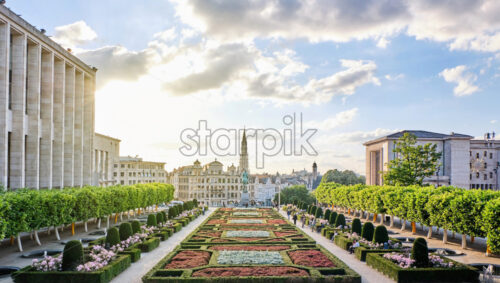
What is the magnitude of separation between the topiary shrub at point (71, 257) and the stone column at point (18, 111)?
78.5 feet

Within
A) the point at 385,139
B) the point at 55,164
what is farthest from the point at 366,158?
the point at 55,164

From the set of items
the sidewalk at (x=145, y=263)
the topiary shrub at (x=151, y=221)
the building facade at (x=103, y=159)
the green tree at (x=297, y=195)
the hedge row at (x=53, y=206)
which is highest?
the building facade at (x=103, y=159)

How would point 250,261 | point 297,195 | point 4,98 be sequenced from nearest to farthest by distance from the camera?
point 250,261
point 4,98
point 297,195

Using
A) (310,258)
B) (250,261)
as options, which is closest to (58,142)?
(250,261)

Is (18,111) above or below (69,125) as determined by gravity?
above

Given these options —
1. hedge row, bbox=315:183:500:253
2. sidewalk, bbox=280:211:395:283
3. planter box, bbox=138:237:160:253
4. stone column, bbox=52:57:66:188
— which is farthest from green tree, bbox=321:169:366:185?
planter box, bbox=138:237:160:253

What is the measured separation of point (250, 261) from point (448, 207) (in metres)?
19.1

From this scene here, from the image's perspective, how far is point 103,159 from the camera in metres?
77.1

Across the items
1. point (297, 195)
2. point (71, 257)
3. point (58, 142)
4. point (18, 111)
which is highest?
point (18, 111)

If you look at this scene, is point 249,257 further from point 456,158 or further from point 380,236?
point 456,158

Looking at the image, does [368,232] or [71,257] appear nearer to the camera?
[71,257]

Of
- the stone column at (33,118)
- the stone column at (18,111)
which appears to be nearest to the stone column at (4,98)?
the stone column at (18,111)

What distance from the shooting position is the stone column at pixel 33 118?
149 ft

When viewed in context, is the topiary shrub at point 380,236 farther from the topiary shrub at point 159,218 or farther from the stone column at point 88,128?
the stone column at point 88,128
